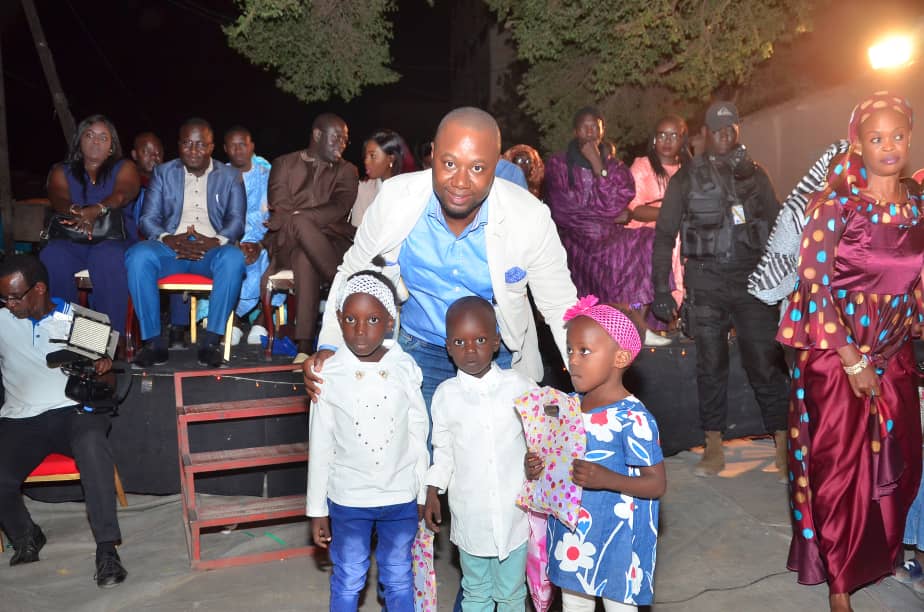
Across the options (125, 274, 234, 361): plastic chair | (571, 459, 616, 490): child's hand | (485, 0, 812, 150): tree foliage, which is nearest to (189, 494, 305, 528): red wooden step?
(125, 274, 234, 361): plastic chair

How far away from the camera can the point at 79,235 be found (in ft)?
18.1

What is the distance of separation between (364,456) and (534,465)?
73 cm

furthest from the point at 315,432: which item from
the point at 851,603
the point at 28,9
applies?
the point at 28,9

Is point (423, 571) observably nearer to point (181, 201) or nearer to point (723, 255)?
point (723, 255)

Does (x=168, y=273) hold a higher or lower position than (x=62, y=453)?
higher

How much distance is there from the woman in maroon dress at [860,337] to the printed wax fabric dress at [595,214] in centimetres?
286

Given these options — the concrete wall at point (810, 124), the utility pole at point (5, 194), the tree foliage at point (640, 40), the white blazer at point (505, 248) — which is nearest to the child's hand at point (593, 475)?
the white blazer at point (505, 248)

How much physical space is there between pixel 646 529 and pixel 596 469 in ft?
1.04

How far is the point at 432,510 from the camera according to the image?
3.06 metres

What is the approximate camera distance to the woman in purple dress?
6387 millimetres

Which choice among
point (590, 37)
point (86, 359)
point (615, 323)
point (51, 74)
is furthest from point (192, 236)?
point (51, 74)

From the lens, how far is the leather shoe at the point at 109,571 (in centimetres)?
408

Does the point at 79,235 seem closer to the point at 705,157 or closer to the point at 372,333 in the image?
the point at 372,333

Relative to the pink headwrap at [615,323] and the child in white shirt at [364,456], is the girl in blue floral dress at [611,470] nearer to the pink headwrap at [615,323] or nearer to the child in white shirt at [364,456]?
the pink headwrap at [615,323]
